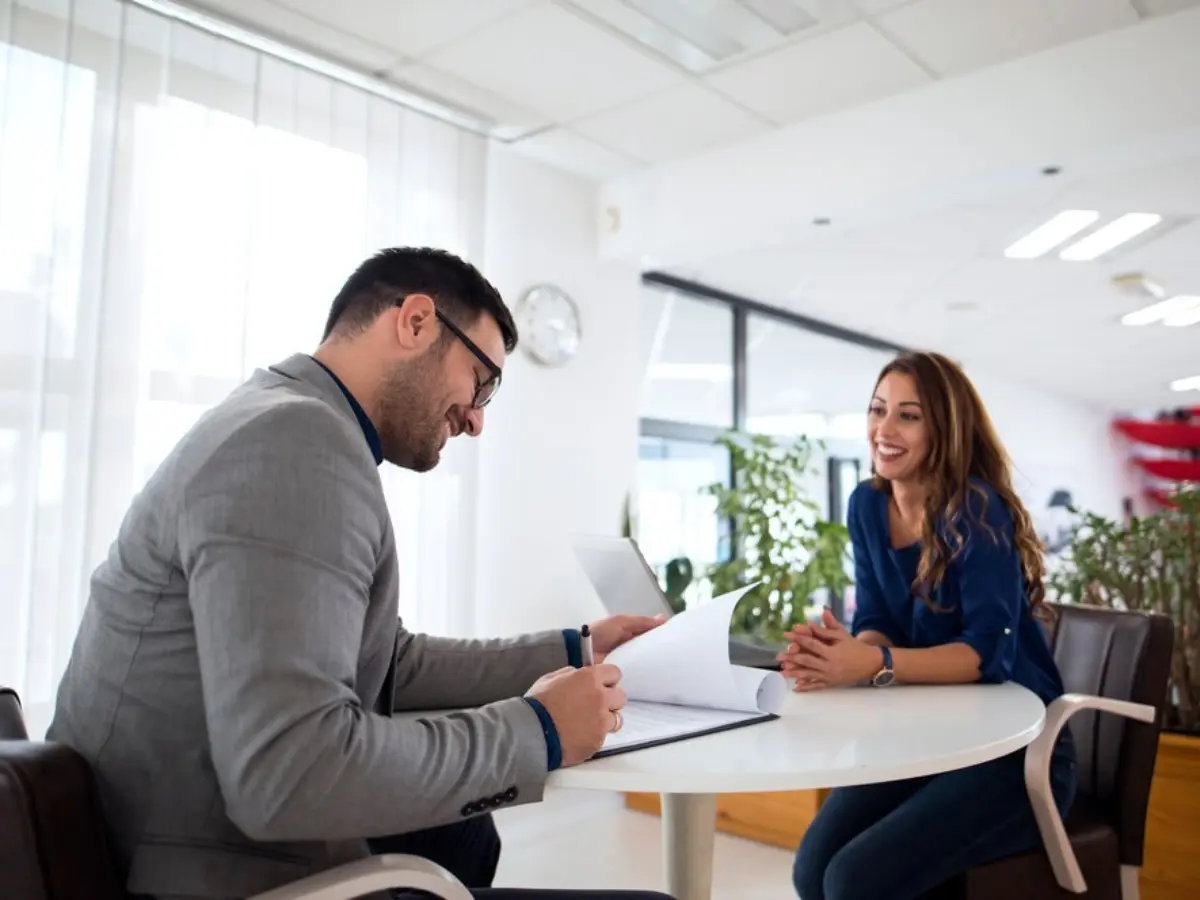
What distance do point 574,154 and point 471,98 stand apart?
2.08ft

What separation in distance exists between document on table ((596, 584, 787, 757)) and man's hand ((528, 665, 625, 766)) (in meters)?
0.15

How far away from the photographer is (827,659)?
65.9 inches

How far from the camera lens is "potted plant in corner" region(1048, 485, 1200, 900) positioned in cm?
260

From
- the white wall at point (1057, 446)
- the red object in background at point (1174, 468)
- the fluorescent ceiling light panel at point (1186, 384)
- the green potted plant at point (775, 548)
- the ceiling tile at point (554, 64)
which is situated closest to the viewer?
the ceiling tile at point (554, 64)

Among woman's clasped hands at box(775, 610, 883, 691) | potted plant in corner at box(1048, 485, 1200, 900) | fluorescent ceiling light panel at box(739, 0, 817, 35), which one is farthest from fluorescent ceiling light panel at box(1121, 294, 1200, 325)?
woman's clasped hands at box(775, 610, 883, 691)

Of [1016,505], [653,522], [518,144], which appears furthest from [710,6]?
[653,522]

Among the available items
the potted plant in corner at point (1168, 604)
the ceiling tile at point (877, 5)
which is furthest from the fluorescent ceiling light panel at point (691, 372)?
the ceiling tile at point (877, 5)

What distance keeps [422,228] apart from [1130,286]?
4.49m

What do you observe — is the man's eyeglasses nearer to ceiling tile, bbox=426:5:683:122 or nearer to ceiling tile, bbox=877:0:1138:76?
ceiling tile, bbox=426:5:683:122

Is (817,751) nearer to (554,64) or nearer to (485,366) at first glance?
(485,366)

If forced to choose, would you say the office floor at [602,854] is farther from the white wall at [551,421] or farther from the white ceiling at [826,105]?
the white ceiling at [826,105]

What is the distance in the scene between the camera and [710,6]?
2.79 m

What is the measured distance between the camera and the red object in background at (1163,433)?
481 inches

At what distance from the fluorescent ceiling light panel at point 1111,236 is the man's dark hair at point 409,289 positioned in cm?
425
